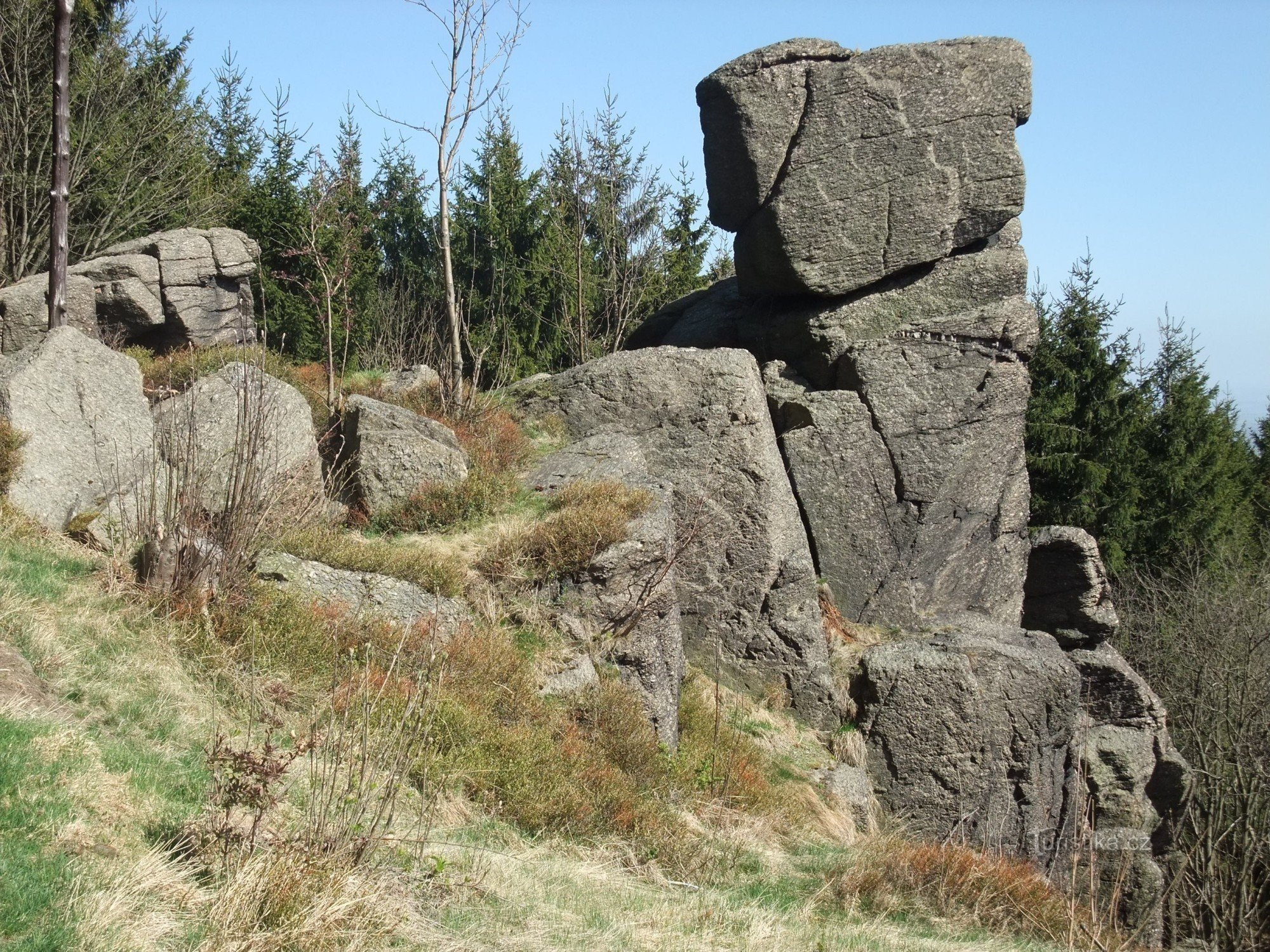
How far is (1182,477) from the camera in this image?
2320 cm

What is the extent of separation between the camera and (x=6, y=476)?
9695 millimetres

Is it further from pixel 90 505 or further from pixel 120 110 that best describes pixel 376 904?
pixel 120 110

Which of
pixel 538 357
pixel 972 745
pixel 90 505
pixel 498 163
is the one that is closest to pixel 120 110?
pixel 498 163

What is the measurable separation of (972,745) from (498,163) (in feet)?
49.0

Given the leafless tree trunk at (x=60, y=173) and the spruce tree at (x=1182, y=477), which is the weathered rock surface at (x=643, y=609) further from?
the spruce tree at (x=1182, y=477)

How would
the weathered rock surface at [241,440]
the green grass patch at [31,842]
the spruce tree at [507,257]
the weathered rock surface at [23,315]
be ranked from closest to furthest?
the green grass patch at [31,842] < the weathered rock surface at [241,440] < the weathered rock surface at [23,315] < the spruce tree at [507,257]

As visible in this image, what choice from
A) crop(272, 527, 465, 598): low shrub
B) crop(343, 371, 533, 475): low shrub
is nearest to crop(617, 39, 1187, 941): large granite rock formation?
crop(343, 371, 533, 475): low shrub

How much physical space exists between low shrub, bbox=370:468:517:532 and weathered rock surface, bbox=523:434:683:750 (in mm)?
1342

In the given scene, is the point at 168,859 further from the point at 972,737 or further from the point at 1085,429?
the point at 1085,429

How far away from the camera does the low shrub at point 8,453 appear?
9688 mm

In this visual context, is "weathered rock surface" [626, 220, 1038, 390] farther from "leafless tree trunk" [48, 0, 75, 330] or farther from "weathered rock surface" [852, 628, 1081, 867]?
"leafless tree trunk" [48, 0, 75, 330]

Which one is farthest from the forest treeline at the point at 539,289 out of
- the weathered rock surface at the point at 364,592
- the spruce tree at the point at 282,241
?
the weathered rock surface at the point at 364,592

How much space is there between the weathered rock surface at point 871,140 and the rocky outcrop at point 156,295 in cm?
695

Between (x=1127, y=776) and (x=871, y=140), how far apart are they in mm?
8458
